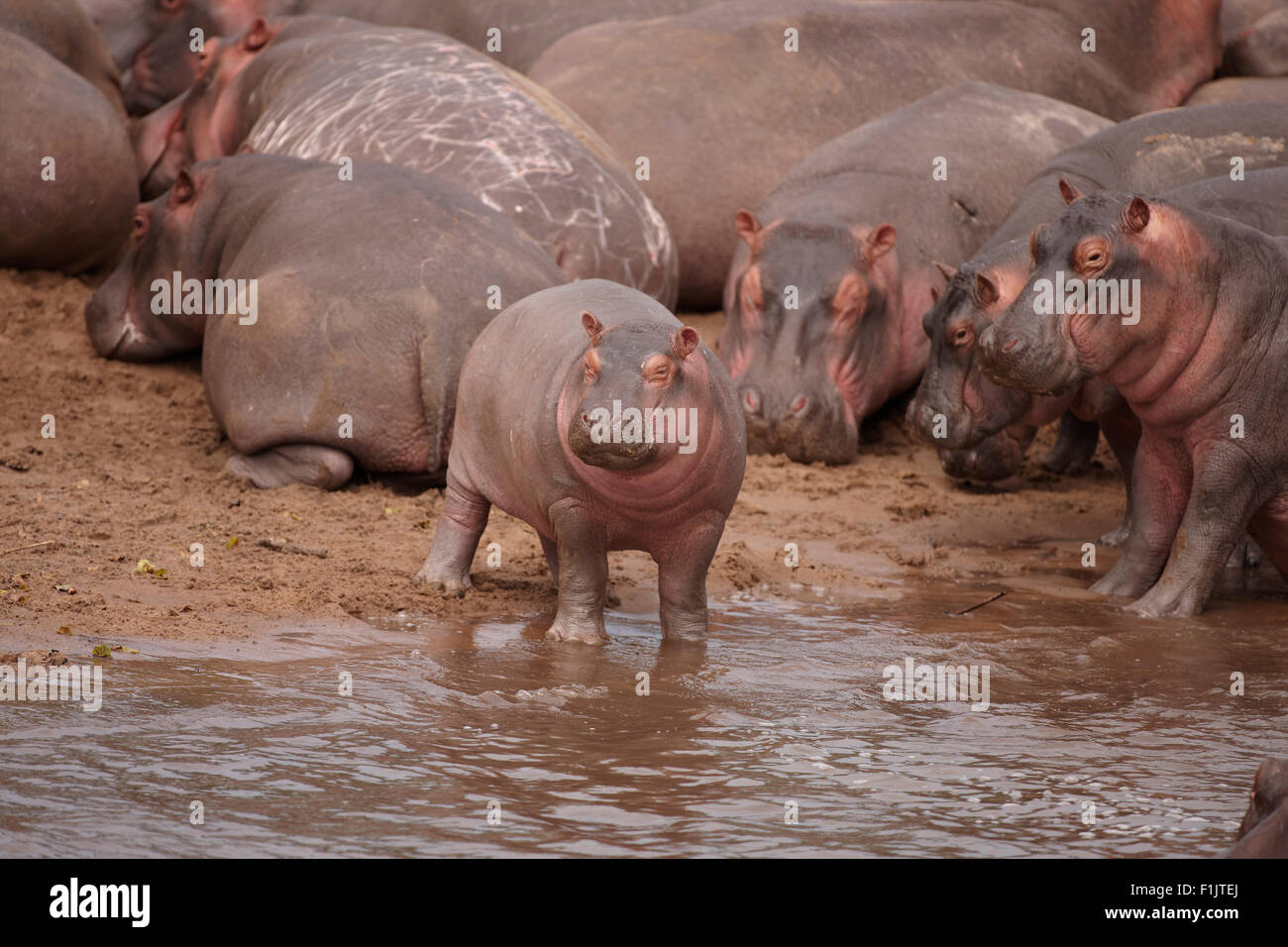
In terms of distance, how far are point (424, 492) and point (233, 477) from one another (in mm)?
759

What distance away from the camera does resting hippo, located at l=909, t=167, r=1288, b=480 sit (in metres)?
6.52

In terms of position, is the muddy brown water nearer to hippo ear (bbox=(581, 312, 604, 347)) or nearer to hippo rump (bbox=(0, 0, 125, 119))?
hippo ear (bbox=(581, 312, 604, 347))

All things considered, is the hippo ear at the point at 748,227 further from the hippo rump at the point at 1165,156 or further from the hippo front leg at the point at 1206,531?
the hippo front leg at the point at 1206,531

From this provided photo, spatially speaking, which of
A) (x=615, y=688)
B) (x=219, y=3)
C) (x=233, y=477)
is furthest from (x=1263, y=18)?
(x=615, y=688)

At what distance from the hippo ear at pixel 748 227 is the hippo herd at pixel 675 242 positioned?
21 mm

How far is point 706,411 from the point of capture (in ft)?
16.6

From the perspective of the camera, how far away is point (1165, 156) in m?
7.45

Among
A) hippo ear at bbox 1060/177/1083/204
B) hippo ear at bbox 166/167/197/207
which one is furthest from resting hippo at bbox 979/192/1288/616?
hippo ear at bbox 166/167/197/207

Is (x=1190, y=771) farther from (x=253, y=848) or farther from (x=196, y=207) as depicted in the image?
(x=196, y=207)

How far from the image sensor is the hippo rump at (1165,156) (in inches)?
290

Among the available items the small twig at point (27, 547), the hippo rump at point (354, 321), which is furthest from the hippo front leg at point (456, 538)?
the small twig at point (27, 547)

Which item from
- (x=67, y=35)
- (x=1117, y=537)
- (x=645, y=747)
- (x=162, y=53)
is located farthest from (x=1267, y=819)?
(x=162, y=53)

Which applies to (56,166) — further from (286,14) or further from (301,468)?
(286,14)

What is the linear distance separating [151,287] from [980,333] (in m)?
3.89
